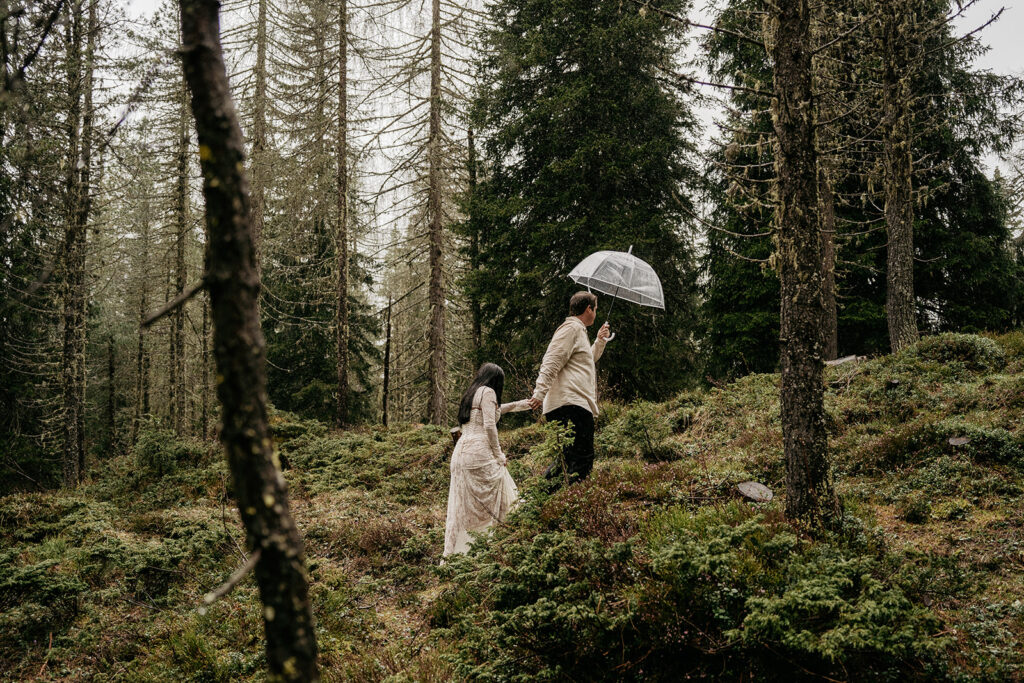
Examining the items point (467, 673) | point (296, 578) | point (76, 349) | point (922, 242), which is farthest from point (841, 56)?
point (76, 349)

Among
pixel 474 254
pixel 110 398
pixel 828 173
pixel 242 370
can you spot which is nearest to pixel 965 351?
pixel 828 173

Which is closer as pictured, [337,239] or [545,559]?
[545,559]

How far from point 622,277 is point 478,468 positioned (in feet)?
9.39

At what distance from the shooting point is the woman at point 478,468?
21.3 feet

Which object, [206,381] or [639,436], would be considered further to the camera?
[206,381]

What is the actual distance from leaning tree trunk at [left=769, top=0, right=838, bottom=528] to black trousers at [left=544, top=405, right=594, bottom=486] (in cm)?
204

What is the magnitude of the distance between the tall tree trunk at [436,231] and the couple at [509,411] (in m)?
10.0

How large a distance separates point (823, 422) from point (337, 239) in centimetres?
1544

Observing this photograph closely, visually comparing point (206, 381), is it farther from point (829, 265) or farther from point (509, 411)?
point (829, 265)

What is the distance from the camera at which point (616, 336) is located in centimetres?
1478

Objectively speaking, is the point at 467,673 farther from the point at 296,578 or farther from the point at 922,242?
the point at 922,242

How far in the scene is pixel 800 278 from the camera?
4.77 metres

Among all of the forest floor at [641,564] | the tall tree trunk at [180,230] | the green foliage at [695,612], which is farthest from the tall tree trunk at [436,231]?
the green foliage at [695,612]

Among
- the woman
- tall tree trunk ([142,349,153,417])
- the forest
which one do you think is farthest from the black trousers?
tall tree trunk ([142,349,153,417])
